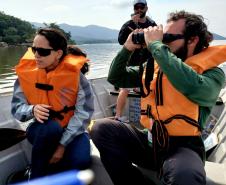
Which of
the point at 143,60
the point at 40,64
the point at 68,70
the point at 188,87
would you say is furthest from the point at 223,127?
the point at 40,64

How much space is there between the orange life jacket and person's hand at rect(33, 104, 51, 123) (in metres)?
0.12

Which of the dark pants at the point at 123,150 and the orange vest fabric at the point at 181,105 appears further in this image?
the dark pants at the point at 123,150

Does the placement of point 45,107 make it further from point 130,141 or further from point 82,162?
point 130,141

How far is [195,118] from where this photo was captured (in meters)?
2.02

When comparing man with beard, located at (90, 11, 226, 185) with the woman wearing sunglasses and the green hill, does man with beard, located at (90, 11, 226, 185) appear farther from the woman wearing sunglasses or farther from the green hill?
the green hill

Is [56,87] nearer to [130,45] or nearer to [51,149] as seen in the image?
[51,149]

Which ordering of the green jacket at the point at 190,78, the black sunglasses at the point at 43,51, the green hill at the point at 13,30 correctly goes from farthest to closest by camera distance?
the green hill at the point at 13,30, the black sunglasses at the point at 43,51, the green jacket at the point at 190,78

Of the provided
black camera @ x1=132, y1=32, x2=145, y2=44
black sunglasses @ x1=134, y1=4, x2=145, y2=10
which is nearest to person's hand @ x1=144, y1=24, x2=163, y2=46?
black camera @ x1=132, y1=32, x2=145, y2=44

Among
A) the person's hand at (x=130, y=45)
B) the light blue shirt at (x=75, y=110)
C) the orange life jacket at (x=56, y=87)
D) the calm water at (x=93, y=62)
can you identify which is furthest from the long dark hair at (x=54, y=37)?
the person's hand at (x=130, y=45)

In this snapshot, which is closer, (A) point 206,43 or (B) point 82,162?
(A) point 206,43

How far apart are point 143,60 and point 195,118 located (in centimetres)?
71

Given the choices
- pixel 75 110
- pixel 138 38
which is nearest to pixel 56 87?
pixel 75 110

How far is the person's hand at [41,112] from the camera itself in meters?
2.39

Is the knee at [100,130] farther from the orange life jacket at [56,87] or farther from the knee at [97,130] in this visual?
the orange life jacket at [56,87]
